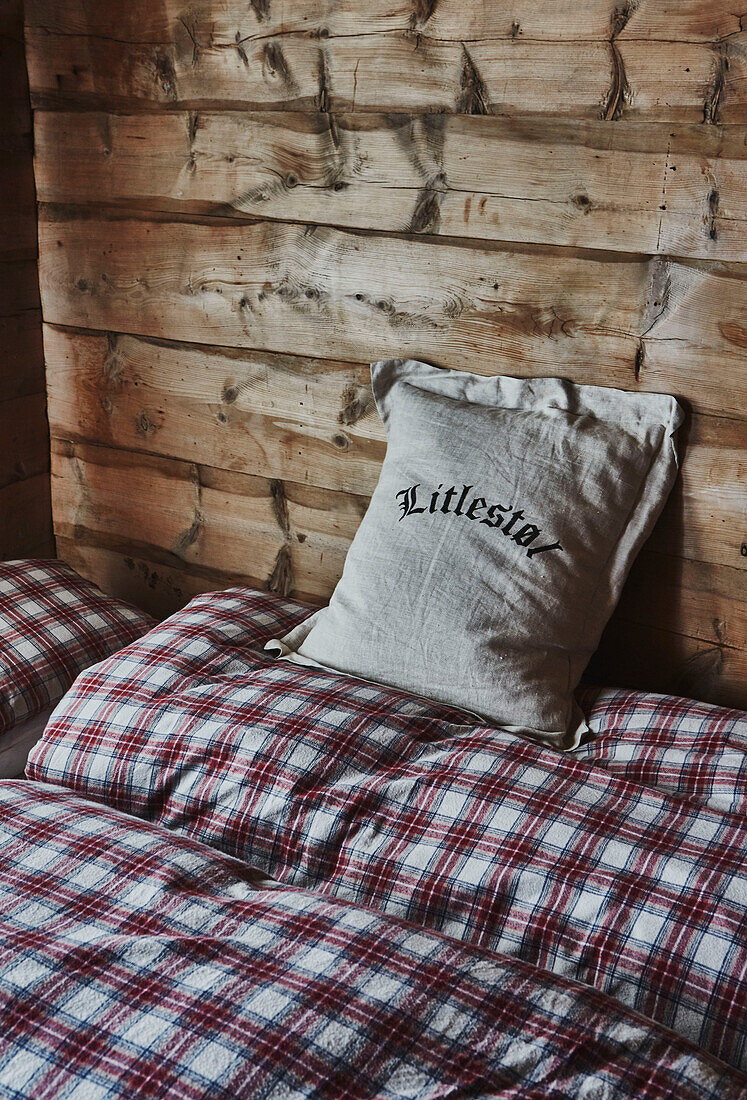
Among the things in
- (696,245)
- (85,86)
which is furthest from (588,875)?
(85,86)

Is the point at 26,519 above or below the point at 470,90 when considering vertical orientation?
below

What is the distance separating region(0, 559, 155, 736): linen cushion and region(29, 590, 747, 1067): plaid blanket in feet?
0.49

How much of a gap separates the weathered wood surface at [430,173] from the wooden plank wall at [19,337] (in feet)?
0.21

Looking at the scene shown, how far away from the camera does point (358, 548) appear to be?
1456 mm

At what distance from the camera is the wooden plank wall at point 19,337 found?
5.98 feet

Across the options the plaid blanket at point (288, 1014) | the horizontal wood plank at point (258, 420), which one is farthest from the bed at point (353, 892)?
the horizontal wood plank at point (258, 420)

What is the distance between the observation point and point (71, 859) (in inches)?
39.7

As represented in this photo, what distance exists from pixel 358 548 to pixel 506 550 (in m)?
0.24

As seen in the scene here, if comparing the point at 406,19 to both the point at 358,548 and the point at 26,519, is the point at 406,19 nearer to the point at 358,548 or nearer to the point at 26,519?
the point at 358,548

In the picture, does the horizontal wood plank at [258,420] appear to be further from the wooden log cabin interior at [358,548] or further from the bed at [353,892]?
the bed at [353,892]

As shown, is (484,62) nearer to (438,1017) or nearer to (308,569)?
(308,569)

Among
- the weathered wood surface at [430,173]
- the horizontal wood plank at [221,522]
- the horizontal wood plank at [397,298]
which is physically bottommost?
the horizontal wood plank at [221,522]

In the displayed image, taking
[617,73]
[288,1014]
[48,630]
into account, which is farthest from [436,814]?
[617,73]

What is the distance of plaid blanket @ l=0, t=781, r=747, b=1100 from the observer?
710mm
